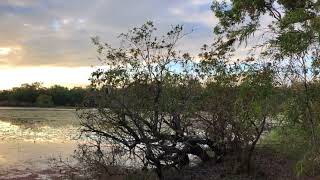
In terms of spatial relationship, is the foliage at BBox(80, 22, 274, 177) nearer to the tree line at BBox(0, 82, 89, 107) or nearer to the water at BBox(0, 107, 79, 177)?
the water at BBox(0, 107, 79, 177)

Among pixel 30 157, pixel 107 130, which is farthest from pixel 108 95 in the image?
pixel 30 157

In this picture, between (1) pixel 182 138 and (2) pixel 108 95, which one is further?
(1) pixel 182 138

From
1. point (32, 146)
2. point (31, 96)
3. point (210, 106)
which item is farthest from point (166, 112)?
point (31, 96)

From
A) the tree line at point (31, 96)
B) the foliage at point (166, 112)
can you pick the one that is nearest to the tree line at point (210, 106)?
the foliage at point (166, 112)

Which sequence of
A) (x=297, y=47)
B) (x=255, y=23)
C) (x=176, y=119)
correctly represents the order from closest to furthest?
(x=297, y=47), (x=255, y=23), (x=176, y=119)

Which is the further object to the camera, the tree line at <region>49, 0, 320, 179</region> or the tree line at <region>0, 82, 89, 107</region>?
the tree line at <region>0, 82, 89, 107</region>

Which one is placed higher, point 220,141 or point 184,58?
point 184,58

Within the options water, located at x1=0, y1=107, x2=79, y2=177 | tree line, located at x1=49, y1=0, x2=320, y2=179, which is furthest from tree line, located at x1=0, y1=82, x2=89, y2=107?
tree line, located at x1=49, y1=0, x2=320, y2=179

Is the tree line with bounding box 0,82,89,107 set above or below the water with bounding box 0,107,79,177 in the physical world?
above

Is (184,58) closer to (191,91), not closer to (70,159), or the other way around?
(191,91)

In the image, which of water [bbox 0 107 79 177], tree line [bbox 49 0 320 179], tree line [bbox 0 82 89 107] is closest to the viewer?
tree line [bbox 49 0 320 179]

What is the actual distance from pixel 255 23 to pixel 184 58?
606 centimetres

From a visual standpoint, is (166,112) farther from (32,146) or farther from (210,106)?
(32,146)

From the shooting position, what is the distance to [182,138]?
17938 mm
